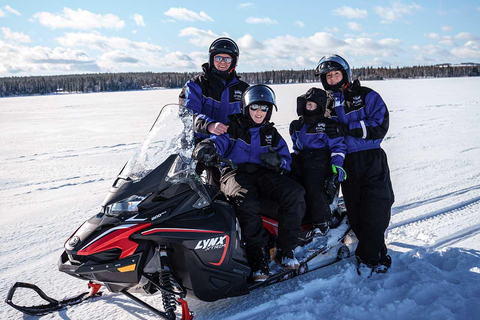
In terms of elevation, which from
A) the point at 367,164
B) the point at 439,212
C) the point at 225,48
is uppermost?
the point at 225,48

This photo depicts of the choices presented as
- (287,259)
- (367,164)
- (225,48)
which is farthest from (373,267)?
(225,48)

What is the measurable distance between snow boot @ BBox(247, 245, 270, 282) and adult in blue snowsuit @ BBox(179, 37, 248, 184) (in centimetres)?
121

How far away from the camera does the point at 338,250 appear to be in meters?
3.64

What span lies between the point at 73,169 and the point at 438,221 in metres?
5.94

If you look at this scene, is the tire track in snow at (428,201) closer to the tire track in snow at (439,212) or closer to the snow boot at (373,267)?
the tire track in snow at (439,212)

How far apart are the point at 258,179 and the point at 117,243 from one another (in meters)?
1.30

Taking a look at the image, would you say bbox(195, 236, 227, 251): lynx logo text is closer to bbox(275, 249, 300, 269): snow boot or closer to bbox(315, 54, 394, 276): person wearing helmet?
bbox(275, 249, 300, 269): snow boot

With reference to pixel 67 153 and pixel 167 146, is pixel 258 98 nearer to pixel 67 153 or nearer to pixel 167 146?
pixel 167 146

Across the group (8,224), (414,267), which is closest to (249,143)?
(414,267)

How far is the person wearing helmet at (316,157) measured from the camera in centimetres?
335

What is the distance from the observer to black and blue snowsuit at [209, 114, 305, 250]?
295 centimetres

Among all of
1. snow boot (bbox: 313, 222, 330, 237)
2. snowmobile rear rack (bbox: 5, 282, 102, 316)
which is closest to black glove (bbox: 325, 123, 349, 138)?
snow boot (bbox: 313, 222, 330, 237)

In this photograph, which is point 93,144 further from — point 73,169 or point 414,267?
point 414,267

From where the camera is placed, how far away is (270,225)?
3275 millimetres
